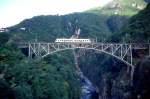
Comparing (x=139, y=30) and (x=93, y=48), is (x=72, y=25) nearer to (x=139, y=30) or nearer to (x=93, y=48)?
(x=139, y=30)

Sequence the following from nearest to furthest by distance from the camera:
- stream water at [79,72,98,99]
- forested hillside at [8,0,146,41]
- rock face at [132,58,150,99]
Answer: rock face at [132,58,150,99] → stream water at [79,72,98,99] → forested hillside at [8,0,146,41]

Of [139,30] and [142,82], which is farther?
[139,30]

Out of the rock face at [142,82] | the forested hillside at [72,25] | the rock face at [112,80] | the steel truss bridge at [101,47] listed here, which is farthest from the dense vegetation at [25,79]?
the forested hillside at [72,25]

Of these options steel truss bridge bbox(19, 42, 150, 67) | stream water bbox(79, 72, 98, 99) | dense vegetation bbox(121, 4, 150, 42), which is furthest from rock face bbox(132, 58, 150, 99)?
stream water bbox(79, 72, 98, 99)

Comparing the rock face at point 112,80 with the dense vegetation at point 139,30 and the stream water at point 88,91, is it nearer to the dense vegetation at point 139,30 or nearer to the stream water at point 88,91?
the stream water at point 88,91

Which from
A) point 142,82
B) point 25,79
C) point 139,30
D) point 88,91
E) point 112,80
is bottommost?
point 88,91

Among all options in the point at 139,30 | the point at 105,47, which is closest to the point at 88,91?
the point at 139,30

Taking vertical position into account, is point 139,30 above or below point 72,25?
above

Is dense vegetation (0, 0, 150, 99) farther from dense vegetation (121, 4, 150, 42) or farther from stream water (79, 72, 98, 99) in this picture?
stream water (79, 72, 98, 99)

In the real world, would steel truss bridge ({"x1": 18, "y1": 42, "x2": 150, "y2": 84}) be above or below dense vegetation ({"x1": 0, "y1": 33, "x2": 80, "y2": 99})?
above

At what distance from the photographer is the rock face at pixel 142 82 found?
54000 millimetres

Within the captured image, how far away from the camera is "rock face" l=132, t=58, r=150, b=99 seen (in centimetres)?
5400

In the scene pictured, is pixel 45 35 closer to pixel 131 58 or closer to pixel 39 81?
pixel 131 58

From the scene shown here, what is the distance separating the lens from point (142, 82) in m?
55.5
